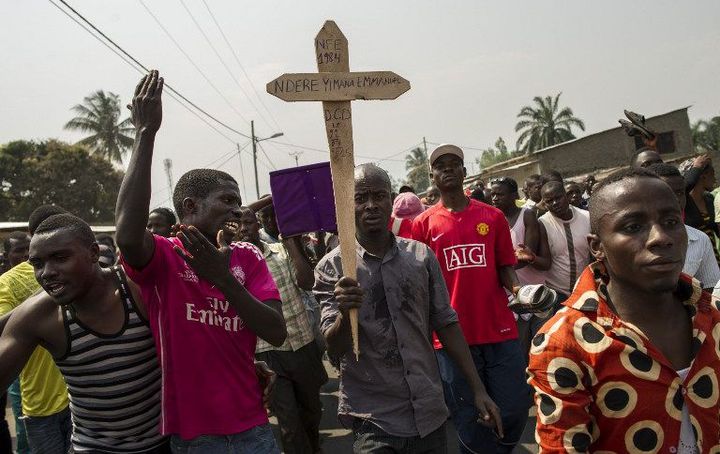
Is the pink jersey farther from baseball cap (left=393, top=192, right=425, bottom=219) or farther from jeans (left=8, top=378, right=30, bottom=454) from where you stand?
baseball cap (left=393, top=192, right=425, bottom=219)

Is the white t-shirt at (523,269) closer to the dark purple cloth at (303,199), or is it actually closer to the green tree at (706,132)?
the dark purple cloth at (303,199)

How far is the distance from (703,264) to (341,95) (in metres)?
2.39

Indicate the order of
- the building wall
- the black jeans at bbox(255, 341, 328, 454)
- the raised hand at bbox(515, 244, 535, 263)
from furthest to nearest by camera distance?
the building wall → the raised hand at bbox(515, 244, 535, 263) → the black jeans at bbox(255, 341, 328, 454)

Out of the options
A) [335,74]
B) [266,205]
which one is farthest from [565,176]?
[335,74]

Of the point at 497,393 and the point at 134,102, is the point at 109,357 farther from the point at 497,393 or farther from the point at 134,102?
the point at 497,393

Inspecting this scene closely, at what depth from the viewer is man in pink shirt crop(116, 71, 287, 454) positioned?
2.18 m

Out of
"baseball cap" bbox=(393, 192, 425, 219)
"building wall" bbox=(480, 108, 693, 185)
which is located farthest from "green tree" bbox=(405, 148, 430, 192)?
"baseball cap" bbox=(393, 192, 425, 219)

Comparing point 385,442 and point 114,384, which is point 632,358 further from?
point 114,384

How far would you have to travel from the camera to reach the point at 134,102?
2189 millimetres

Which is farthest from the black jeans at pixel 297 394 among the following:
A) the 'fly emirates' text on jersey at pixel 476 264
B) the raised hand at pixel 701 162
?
the raised hand at pixel 701 162

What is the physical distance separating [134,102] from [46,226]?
68 cm

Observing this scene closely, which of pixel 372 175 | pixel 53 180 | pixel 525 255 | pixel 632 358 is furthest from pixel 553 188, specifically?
pixel 53 180

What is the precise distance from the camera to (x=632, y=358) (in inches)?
66.7

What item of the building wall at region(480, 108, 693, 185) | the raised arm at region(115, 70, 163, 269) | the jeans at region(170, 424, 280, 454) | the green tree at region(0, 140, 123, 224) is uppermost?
the green tree at region(0, 140, 123, 224)
